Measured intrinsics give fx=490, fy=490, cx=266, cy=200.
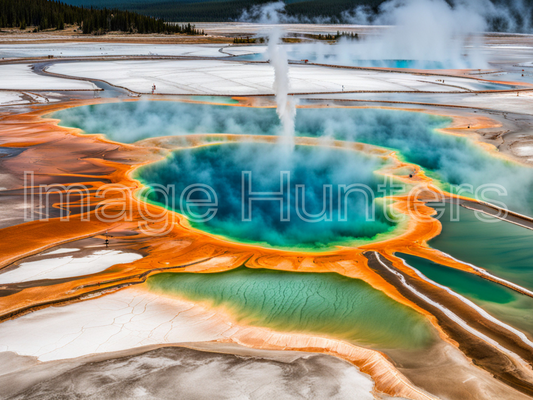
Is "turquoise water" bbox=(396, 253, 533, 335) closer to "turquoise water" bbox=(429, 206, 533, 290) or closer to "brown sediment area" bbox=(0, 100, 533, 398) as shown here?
"brown sediment area" bbox=(0, 100, 533, 398)

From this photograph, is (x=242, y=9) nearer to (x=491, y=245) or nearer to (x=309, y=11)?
(x=309, y=11)

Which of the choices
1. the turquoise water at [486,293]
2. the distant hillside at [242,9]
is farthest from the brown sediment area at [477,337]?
the distant hillside at [242,9]

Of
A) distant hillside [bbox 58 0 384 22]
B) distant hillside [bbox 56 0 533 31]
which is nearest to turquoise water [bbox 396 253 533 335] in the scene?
distant hillside [bbox 56 0 533 31]

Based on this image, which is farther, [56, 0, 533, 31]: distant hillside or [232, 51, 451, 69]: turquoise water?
[56, 0, 533, 31]: distant hillside

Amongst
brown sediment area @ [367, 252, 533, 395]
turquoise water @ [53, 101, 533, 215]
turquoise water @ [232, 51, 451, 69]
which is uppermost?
turquoise water @ [232, 51, 451, 69]

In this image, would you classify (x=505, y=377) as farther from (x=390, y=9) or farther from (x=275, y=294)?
(x=390, y=9)

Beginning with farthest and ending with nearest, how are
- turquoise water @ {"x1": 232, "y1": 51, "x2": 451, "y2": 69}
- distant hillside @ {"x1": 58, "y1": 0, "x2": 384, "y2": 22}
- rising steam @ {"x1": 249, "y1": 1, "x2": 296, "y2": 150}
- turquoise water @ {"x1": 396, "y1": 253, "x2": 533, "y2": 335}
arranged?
distant hillside @ {"x1": 58, "y1": 0, "x2": 384, "y2": 22}, turquoise water @ {"x1": 232, "y1": 51, "x2": 451, "y2": 69}, rising steam @ {"x1": 249, "y1": 1, "x2": 296, "y2": 150}, turquoise water @ {"x1": 396, "y1": 253, "x2": 533, "y2": 335}

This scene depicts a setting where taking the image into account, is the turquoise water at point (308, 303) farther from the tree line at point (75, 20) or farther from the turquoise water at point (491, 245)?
the tree line at point (75, 20)

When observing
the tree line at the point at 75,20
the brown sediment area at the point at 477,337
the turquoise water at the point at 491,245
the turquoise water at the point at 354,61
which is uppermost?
the tree line at the point at 75,20

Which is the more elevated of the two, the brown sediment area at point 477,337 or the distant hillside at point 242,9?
the distant hillside at point 242,9
